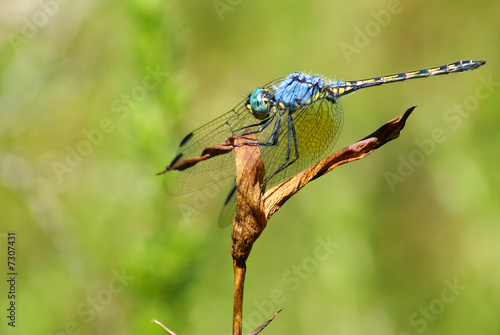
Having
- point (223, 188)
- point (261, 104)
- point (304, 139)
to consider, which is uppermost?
point (261, 104)

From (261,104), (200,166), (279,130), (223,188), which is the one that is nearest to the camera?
(200,166)

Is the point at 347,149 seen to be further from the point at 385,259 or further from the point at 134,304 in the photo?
the point at 385,259

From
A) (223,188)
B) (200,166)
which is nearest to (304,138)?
(200,166)

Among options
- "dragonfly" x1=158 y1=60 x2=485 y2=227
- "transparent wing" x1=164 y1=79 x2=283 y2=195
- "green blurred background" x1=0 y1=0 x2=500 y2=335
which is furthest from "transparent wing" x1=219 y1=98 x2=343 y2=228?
"green blurred background" x1=0 y1=0 x2=500 y2=335

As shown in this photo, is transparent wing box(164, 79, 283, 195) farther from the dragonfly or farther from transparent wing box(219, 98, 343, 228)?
transparent wing box(219, 98, 343, 228)

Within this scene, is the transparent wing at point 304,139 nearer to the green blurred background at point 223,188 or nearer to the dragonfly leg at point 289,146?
the dragonfly leg at point 289,146

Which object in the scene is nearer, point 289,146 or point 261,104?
point 289,146

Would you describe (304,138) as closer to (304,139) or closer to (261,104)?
(304,139)
